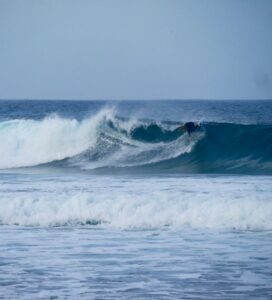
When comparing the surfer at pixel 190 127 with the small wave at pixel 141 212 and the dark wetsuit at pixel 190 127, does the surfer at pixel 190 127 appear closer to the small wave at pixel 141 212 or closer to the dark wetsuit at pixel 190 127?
the dark wetsuit at pixel 190 127

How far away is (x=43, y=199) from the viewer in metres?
15.2

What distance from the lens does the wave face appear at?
22734 millimetres

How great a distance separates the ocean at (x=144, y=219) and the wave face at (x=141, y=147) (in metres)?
0.06

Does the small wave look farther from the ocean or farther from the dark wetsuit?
the dark wetsuit

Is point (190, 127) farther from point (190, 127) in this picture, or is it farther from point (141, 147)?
point (141, 147)

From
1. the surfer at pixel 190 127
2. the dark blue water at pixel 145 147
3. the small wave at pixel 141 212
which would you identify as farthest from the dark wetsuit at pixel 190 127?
the small wave at pixel 141 212

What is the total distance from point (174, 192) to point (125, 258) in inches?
214

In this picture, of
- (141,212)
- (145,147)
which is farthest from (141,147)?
(141,212)

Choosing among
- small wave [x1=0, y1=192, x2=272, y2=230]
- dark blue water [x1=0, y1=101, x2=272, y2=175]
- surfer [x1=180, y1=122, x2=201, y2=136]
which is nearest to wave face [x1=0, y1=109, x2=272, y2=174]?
dark blue water [x1=0, y1=101, x2=272, y2=175]

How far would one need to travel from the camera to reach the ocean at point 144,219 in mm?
9680

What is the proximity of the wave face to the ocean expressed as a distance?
0.19 feet

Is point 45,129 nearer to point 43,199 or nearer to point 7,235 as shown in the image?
point 43,199

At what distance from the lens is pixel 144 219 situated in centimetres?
1365

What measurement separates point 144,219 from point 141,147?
1135 centimetres
